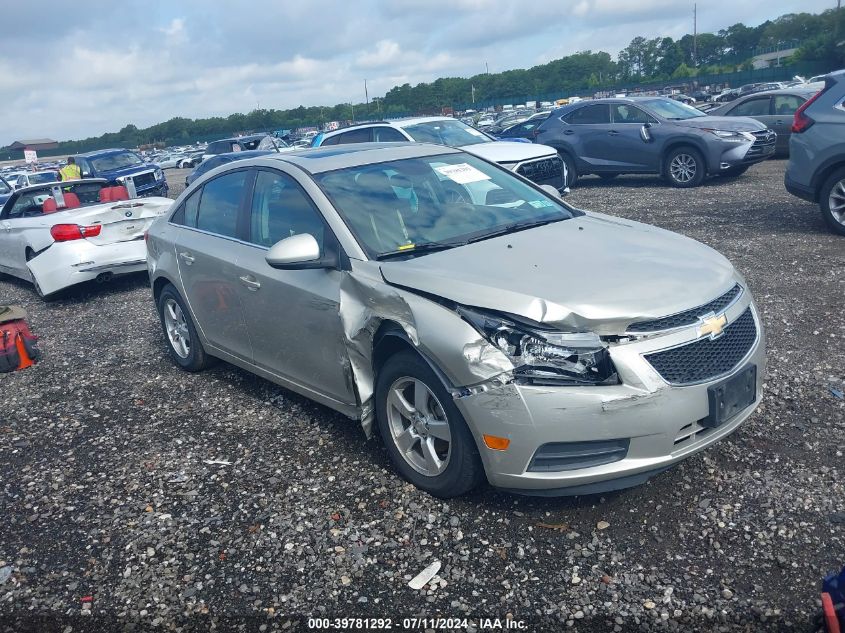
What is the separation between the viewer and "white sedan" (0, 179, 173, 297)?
8.91 metres

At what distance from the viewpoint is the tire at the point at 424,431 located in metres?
3.43

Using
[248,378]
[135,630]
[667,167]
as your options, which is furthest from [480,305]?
[667,167]

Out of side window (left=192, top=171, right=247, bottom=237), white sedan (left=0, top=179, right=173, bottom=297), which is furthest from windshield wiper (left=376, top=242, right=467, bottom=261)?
white sedan (left=0, top=179, right=173, bottom=297)

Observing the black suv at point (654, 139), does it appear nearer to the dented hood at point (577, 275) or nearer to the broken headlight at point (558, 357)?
the dented hood at point (577, 275)

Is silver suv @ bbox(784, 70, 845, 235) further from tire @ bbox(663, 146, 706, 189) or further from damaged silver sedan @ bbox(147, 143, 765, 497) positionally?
damaged silver sedan @ bbox(147, 143, 765, 497)

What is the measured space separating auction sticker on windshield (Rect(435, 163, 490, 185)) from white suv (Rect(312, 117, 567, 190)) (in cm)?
635

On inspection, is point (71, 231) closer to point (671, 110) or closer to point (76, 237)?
point (76, 237)

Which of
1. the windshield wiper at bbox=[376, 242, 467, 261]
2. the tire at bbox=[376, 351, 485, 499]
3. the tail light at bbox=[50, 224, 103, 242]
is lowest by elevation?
the tire at bbox=[376, 351, 485, 499]

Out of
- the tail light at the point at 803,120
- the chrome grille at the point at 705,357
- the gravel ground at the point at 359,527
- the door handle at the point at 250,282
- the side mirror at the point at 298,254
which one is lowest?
the gravel ground at the point at 359,527

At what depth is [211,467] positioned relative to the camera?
4441mm

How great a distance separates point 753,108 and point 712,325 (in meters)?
14.5

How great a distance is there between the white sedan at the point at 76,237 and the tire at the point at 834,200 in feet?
27.0

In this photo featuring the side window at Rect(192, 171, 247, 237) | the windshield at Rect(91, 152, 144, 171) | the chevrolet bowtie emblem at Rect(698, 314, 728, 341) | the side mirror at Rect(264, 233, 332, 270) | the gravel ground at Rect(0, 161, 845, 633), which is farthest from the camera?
the windshield at Rect(91, 152, 144, 171)

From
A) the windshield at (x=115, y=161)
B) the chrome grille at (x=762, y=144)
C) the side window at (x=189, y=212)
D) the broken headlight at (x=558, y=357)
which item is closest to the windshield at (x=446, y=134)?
the chrome grille at (x=762, y=144)
